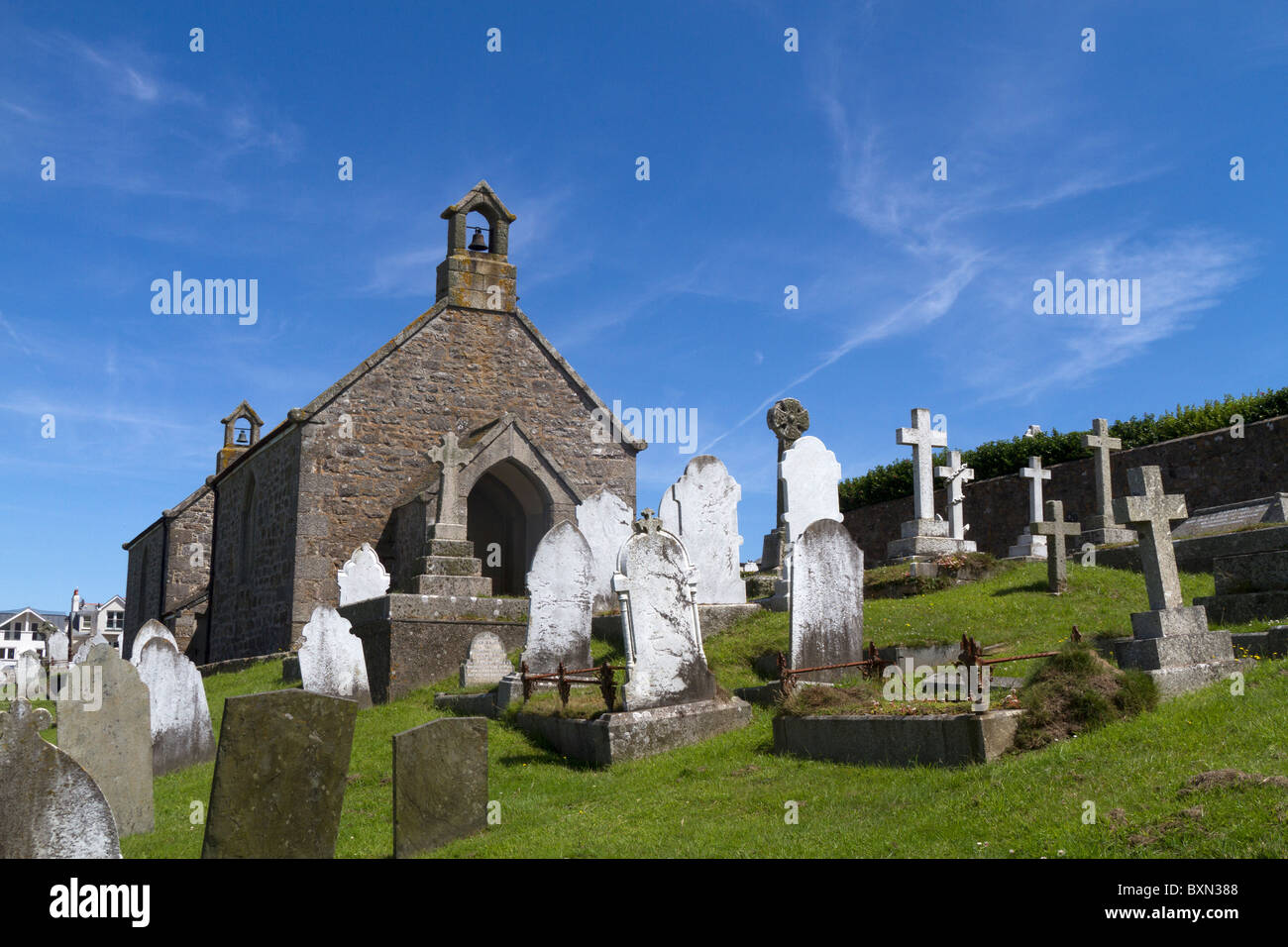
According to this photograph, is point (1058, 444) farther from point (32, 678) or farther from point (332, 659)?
point (32, 678)

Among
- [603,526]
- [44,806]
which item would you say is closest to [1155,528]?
[44,806]

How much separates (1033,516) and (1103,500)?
1478 millimetres

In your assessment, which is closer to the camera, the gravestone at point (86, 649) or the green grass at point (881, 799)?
the green grass at point (881, 799)

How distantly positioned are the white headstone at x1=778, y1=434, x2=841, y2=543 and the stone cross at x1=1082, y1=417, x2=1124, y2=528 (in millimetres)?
5430

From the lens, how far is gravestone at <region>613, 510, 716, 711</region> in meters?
9.60

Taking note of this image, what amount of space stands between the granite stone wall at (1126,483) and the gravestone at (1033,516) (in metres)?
0.84

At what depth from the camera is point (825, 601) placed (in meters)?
10.4

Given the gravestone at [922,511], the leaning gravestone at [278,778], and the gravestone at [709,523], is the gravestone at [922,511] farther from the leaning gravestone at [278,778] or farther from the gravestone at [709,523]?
the leaning gravestone at [278,778]

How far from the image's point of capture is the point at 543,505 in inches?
801

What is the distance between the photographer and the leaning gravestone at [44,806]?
4.98 meters

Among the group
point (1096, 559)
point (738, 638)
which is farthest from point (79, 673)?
point (1096, 559)

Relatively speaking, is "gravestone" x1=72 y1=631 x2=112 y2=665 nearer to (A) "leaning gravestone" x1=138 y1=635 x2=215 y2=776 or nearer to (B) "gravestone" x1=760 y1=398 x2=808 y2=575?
(A) "leaning gravestone" x1=138 y1=635 x2=215 y2=776

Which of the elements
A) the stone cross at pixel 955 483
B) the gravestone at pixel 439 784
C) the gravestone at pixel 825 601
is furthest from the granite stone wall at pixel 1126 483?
the gravestone at pixel 439 784
